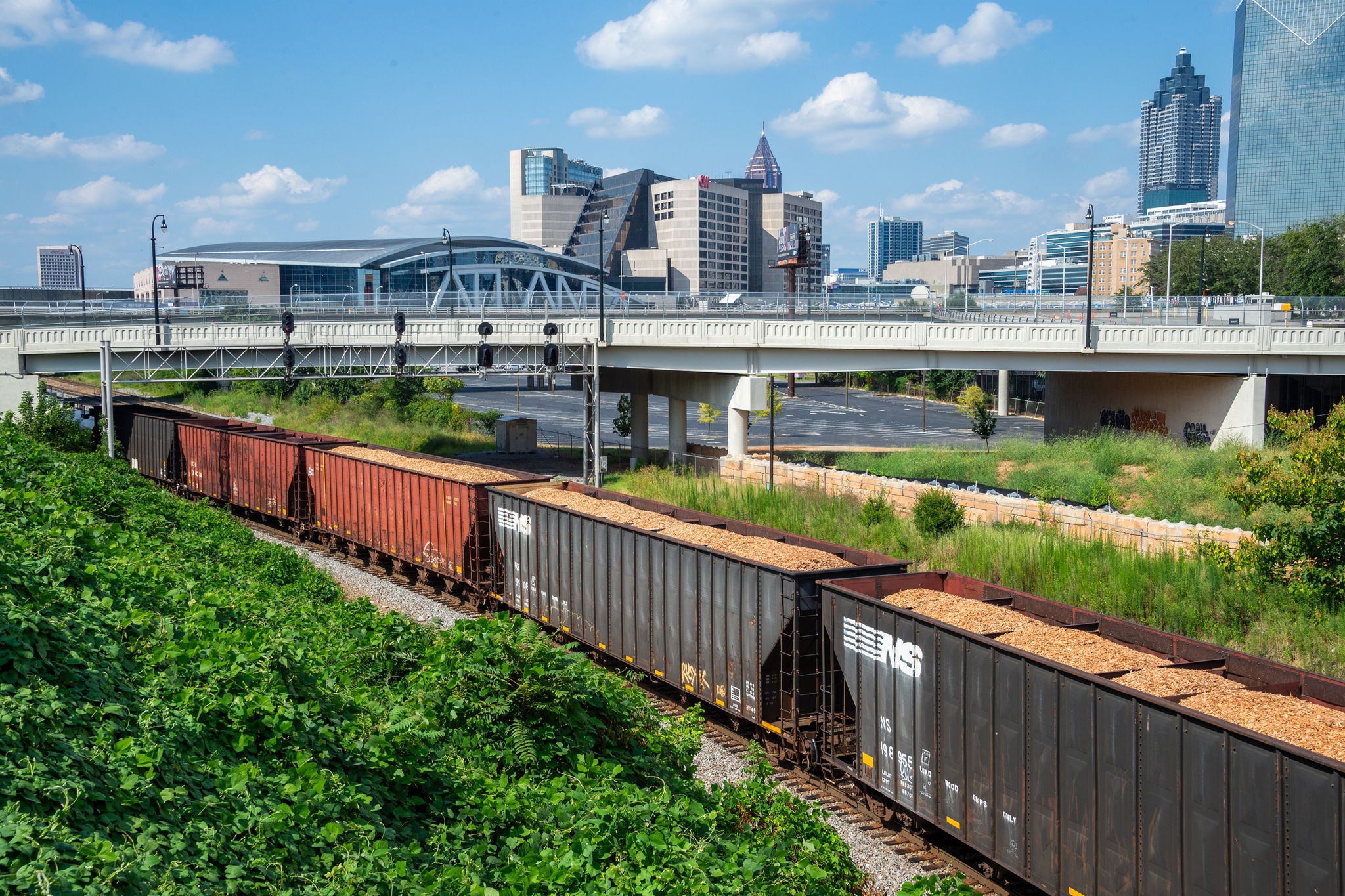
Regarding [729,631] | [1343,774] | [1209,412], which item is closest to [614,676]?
[729,631]

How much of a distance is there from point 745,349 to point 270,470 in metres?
19.8

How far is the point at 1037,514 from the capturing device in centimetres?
2797

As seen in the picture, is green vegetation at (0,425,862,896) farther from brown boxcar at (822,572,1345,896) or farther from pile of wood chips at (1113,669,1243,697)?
pile of wood chips at (1113,669,1243,697)

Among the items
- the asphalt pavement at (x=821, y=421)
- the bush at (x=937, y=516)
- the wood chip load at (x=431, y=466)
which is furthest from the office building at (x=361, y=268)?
the bush at (x=937, y=516)

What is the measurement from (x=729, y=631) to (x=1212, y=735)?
24.2 feet

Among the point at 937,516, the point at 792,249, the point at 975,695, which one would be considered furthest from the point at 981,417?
the point at 975,695

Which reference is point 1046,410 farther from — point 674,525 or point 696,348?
point 674,525

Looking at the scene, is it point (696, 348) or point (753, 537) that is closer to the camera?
point (753, 537)

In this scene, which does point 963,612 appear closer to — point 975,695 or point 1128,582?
point 975,695

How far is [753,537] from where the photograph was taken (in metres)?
17.1

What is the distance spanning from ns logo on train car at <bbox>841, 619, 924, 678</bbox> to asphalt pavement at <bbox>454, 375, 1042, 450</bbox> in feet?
147

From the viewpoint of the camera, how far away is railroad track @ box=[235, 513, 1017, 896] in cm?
1168

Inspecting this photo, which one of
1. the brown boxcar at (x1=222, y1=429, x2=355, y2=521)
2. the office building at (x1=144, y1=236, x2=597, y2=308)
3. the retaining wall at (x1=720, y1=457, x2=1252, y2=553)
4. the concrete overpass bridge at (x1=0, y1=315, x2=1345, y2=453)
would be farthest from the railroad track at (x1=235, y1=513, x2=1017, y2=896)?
the office building at (x1=144, y1=236, x2=597, y2=308)

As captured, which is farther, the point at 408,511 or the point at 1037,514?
the point at 1037,514
